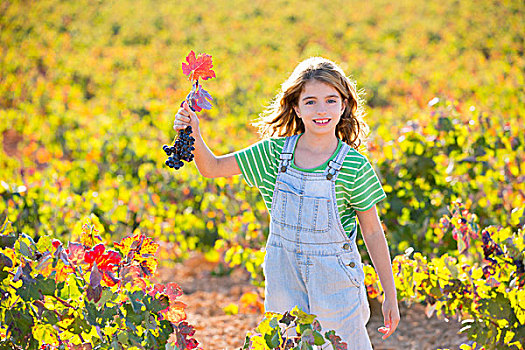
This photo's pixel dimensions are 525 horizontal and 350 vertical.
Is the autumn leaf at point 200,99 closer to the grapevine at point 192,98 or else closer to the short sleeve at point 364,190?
the grapevine at point 192,98

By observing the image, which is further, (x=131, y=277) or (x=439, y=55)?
(x=439, y=55)

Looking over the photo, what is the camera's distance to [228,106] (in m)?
7.82

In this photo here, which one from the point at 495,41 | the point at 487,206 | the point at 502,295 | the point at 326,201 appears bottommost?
the point at 502,295

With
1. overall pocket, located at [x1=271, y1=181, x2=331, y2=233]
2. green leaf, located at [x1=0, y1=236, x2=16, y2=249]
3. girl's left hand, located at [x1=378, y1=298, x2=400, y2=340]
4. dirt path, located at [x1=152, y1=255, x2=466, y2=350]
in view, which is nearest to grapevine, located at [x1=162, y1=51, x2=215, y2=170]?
overall pocket, located at [x1=271, y1=181, x2=331, y2=233]

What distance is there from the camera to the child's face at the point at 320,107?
2014 mm

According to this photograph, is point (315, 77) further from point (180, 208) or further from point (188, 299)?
point (188, 299)

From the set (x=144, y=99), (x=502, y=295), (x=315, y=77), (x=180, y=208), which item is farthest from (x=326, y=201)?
(x=144, y=99)

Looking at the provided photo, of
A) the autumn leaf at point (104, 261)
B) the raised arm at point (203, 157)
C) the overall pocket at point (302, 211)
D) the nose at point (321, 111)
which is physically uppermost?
the nose at point (321, 111)

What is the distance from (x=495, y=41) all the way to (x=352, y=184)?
12.6 m

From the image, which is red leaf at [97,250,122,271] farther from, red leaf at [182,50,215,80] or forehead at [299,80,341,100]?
forehead at [299,80,341,100]

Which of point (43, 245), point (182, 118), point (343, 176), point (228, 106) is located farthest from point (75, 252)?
point (228, 106)

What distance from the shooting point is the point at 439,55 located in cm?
1222

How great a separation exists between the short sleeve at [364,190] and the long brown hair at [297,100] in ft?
0.76

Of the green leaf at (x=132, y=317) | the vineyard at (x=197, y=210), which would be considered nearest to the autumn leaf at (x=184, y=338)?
the vineyard at (x=197, y=210)
